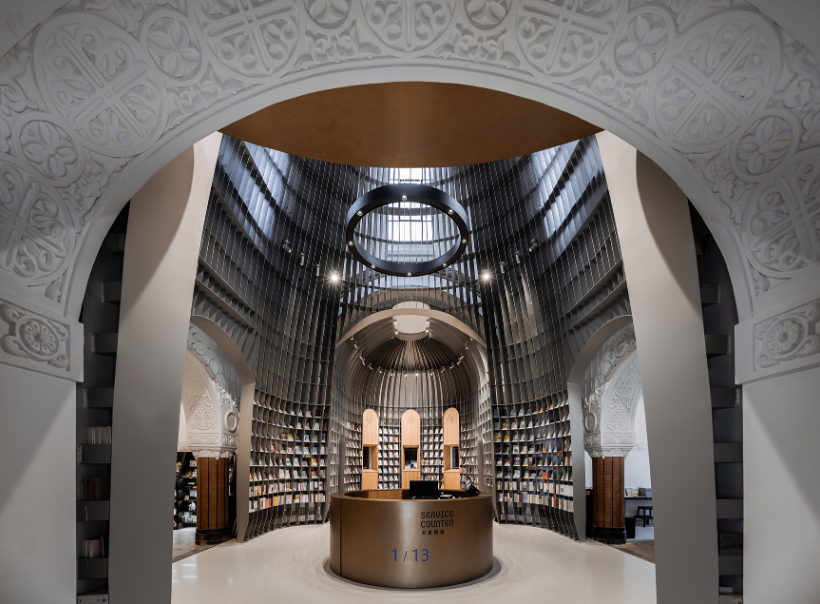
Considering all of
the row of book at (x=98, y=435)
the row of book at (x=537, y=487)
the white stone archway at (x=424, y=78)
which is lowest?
the row of book at (x=537, y=487)


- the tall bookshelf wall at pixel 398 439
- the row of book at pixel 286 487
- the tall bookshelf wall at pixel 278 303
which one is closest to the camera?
the tall bookshelf wall at pixel 278 303

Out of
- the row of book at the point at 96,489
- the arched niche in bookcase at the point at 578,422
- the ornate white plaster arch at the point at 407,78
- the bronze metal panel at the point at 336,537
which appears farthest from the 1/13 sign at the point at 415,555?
the ornate white plaster arch at the point at 407,78

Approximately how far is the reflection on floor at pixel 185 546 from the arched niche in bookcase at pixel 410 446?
35.8 ft

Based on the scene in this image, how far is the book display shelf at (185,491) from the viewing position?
1510 centimetres

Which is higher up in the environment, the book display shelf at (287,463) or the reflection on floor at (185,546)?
the book display shelf at (287,463)

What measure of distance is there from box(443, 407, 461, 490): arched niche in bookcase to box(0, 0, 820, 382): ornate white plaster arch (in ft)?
66.9

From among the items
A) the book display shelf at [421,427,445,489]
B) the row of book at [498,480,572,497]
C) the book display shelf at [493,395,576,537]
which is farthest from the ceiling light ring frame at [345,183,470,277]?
the book display shelf at [421,427,445,489]

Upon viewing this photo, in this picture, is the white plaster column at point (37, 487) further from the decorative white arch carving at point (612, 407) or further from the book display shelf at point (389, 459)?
the book display shelf at point (389, 459)

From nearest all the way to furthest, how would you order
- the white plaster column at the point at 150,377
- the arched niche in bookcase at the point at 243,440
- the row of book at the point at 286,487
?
the white plaster column at the point at 150,377 → the arched niche in bookcase at the point at 243,440 → the row of book at the point at 286,487

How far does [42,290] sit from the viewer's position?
11.0ft

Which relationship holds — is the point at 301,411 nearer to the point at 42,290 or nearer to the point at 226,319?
the point at 226,319

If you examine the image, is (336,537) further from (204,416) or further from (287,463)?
(287,463)

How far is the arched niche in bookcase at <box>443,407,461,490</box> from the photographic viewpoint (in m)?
23.0

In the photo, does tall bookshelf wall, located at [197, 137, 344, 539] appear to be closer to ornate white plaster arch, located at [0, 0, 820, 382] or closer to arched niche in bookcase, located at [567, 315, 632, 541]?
ornate white plaster arch, located at [0, 0, 820, 382]
